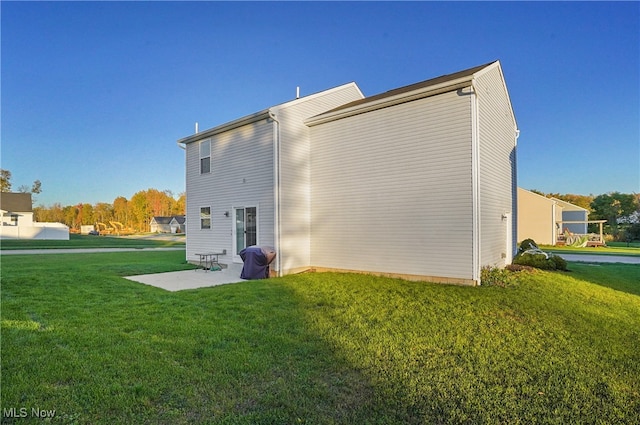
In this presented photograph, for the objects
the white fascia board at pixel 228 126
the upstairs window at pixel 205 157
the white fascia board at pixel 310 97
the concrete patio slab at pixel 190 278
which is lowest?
the concrete patio slab at pixel 190 278

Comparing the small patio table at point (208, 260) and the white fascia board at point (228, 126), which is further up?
the white fascia board at point (228, 126)

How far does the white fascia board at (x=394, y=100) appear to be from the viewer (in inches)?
296

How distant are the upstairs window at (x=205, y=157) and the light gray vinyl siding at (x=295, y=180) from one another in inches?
146

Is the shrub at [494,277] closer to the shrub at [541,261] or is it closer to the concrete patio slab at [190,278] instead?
the shrub at [541,261]

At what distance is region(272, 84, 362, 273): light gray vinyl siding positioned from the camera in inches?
377

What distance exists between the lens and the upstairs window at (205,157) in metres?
11.8

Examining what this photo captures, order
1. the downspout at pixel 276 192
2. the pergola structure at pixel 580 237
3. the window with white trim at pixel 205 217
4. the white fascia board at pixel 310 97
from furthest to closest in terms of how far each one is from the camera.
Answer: the pergola structure at pixel 580 237, the window with white trim at pixel 205 217, the white fascia board at pixel 310 97, the downspout at pixel 276 192

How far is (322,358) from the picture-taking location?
3443 mm

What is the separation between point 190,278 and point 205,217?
351 cm

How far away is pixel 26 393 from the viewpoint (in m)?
2.60

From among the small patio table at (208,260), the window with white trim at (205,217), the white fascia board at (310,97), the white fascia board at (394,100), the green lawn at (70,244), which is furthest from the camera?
the green lawn at (70,244)

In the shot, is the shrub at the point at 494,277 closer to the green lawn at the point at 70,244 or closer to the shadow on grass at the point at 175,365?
the shadow on grass at the point at 175,365

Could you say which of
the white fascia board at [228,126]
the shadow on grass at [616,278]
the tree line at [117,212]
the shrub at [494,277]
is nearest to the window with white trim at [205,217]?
the white fascia board at [228,126]

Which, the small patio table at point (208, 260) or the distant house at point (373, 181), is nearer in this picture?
the distant house at point (373, 181)
